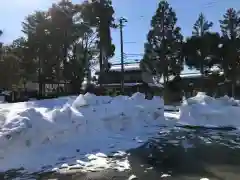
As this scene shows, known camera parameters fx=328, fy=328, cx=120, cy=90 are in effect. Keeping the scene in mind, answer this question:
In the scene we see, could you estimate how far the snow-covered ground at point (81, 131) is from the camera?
7.07 meters

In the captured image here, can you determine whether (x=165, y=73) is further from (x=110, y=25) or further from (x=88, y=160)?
(x=88, y=160)

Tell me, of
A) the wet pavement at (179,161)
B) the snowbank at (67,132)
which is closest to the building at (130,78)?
the snowbank at (67,132)

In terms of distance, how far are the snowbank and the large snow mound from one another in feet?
8.47

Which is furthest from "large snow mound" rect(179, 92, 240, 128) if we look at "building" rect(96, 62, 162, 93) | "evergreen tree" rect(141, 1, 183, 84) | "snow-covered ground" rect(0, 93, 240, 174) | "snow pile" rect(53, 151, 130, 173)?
"building" rect(96, 62, 162, 93)

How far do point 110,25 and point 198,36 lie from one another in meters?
10.2

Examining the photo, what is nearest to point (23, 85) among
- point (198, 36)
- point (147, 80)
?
point (147, 80)

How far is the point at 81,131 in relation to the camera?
9039 millimetres

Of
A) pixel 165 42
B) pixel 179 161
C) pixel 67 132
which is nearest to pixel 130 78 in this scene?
pixel 165 42

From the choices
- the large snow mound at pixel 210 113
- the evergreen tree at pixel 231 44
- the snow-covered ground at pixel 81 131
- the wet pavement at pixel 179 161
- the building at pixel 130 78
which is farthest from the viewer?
the building at pixel 130 78

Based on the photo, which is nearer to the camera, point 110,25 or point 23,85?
point 110,25

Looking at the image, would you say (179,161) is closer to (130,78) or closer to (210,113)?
(210,113)

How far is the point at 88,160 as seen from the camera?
7.24 meters

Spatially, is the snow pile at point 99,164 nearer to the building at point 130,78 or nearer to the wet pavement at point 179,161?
the wet pavement at point 179,161

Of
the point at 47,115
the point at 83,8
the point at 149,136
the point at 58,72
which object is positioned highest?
the point at 83,8
